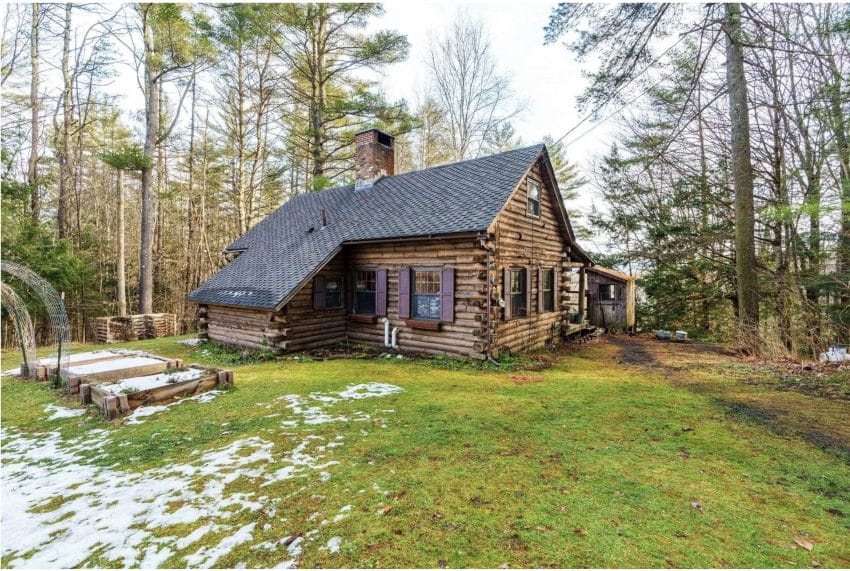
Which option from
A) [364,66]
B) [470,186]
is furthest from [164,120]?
[470,186]

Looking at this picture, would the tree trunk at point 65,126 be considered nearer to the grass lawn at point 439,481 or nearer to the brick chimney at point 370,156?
the brick chimney at point 370,156

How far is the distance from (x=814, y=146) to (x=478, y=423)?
1338 centimetres

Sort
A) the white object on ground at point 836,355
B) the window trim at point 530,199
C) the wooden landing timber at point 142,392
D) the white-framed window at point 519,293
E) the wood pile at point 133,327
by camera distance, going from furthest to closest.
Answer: the wood pile at point 133,327 < the window trim at point 530,199 < the white-framed window at point 519,293 < the white object on ground at point 836,355 < the wooden landing timber at point 142,392

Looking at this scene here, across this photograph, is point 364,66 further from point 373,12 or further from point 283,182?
point 283,182

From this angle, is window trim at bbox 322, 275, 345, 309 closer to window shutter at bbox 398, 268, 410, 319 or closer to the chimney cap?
window shutter at bbox 398, 268, 410, 319

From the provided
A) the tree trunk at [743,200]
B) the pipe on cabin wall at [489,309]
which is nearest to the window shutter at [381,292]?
the pipe on cabin wall at [489,309]

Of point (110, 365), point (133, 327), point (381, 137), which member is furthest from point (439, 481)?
point (133, 327)

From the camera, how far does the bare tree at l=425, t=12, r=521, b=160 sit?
18281 millimetres

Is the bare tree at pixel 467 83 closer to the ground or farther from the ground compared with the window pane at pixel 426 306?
farther from the ground

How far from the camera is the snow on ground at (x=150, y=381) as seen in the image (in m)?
5.74

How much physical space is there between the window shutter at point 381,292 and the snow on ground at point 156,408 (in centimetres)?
471

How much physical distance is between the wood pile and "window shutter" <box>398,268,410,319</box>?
37.4 ft

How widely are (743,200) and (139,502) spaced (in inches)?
523

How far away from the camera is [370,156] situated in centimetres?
1382
